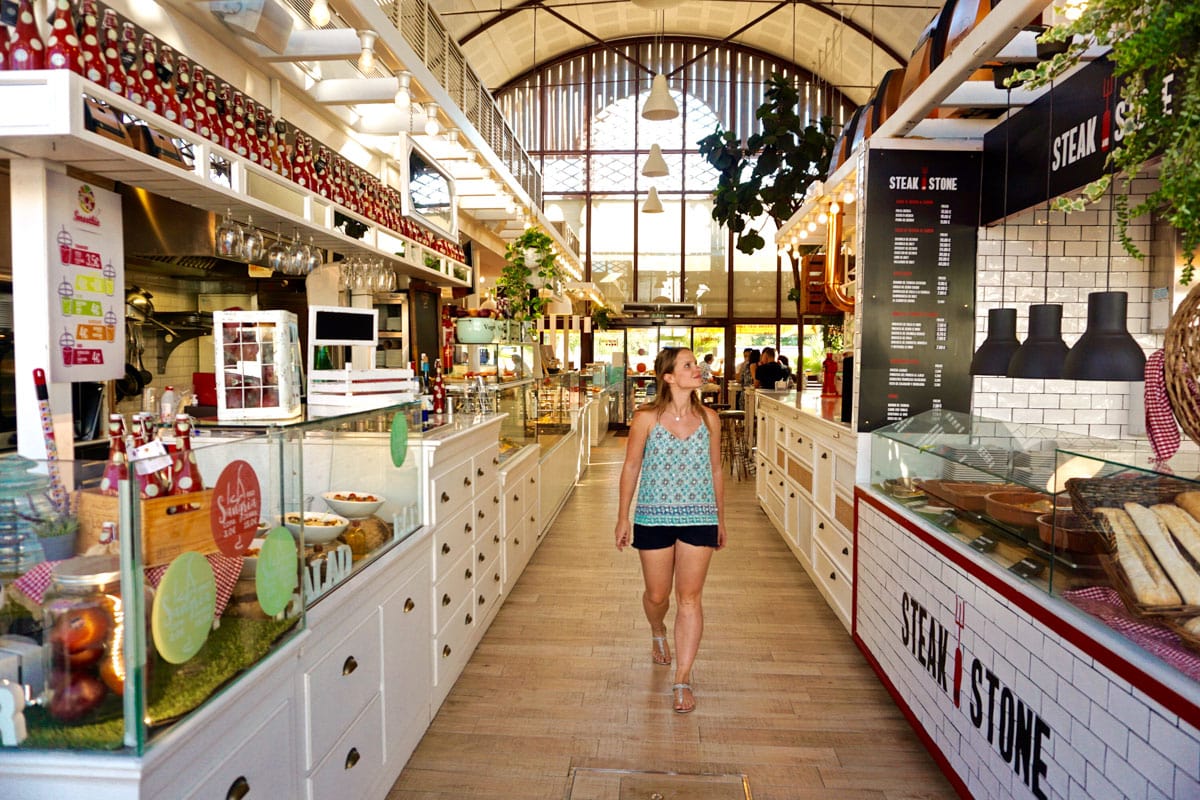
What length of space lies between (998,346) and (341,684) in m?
2.65

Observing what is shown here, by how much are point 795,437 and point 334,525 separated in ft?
13.9

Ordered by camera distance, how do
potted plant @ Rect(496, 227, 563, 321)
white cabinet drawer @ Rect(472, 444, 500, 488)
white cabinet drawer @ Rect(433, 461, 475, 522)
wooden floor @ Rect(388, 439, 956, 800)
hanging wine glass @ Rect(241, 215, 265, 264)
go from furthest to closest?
potted plant @ Rect(496, 227, 563, 321) → white cabinet drawer @ Rect(472, 444, 500, 488) → hanging wine glass @ Rect(241, 215, 265, 264) → white cabinet drawer @ Rect(433, 461, 475, 522) → wooden floor @ Rect(388, 439, 956, 800)

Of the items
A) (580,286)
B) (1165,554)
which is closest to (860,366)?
(1165,554)

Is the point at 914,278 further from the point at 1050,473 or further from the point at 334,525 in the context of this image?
the point at 334,525

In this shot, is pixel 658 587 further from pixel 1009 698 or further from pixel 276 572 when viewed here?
pixel 276 572

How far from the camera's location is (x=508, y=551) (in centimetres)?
502

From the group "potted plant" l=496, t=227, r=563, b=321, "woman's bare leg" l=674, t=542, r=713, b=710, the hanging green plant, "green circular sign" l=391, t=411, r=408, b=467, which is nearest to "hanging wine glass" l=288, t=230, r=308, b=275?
"green circular sign" l=391, t=411, r=408, b=467

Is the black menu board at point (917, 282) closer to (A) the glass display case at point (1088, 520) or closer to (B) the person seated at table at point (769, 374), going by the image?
(A) the glass display case at point (1088, 520)

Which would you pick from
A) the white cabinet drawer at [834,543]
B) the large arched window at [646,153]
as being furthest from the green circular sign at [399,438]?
the large arched window at [646,153]

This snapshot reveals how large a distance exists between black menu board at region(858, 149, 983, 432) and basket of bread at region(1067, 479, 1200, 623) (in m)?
2.26

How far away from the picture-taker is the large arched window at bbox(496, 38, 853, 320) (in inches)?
705

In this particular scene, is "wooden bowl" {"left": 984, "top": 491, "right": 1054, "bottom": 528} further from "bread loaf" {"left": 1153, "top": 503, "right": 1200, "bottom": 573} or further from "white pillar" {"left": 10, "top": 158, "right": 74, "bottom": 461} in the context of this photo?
"white pillar" {"left": 10, "top": 158, "right": 74, "bottom": 461}

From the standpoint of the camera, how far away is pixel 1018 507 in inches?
98.7

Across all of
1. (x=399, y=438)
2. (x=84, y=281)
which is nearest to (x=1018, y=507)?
(x=399, y=438)
